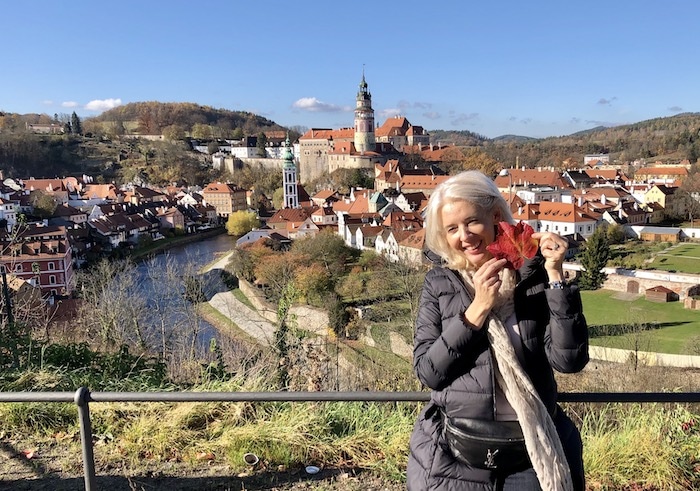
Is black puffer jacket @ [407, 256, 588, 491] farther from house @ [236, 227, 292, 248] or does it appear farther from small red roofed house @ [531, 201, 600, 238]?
small red roofed house @ [531, 201, 600, 238]

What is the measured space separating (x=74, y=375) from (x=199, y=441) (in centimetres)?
142

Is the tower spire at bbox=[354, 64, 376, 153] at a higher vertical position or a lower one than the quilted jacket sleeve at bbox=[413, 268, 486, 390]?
higher

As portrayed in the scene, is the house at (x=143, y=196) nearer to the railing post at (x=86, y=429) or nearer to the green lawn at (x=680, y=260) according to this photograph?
the green lawn at (x=680, y=260)

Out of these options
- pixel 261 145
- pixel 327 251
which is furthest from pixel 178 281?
pixel 261 145

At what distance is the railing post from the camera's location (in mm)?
1852

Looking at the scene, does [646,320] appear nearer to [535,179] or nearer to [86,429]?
[86,429]

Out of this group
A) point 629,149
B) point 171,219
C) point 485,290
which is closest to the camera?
point 485,290

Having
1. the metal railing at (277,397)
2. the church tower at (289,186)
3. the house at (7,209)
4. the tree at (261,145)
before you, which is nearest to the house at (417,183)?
the church tower at (289,186)

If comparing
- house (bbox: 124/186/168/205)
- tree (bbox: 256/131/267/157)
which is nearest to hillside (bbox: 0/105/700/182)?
tree (bbox: 256/131/267/157)

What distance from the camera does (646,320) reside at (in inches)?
818

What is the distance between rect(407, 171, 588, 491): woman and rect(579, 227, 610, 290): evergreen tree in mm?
26533

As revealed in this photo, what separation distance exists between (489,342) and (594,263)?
27.3 meters

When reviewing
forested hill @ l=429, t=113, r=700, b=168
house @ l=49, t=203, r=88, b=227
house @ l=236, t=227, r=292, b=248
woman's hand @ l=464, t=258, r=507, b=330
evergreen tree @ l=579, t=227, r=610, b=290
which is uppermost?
forested hill @ l=429, t=113, r=700, b=168

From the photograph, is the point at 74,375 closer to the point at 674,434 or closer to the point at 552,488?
the point at 552,488
